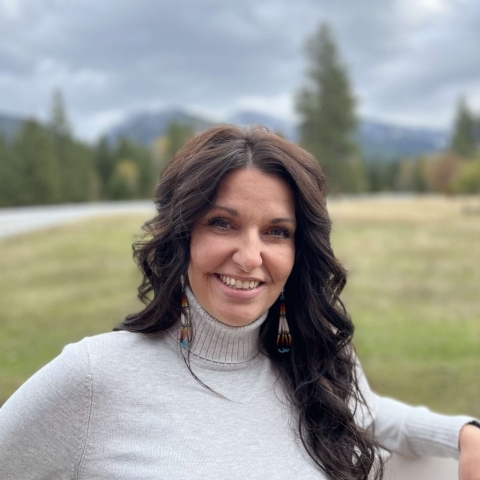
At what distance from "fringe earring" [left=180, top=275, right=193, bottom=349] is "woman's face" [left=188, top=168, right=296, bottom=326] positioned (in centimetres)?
6

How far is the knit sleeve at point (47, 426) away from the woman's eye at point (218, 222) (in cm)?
55

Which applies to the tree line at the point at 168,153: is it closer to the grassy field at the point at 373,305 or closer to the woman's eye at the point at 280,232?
the grassy field at the point at 373,305

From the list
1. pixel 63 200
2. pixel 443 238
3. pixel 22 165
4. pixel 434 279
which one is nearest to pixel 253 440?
pixel 434 279

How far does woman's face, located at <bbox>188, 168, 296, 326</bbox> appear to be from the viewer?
1.71 metres

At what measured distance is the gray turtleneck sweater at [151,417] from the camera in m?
1.50

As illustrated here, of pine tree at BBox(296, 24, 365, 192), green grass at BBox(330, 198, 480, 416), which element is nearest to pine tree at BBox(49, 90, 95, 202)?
pine tree at BBox(296, 24, 365, 192)

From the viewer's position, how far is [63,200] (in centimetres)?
4981

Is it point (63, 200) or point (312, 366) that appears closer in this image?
point (312, 366)

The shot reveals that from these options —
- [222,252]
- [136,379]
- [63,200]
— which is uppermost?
[222,252]

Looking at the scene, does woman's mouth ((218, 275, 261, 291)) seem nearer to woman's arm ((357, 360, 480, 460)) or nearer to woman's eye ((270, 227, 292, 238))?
woman's eye ((270, 227, 292, 238))

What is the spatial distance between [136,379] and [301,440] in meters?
0.53

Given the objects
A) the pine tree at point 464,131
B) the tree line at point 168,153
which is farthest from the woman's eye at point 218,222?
the pine tree at point 464,131

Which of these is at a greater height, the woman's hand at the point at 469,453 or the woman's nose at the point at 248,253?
the woman's nose at the point at 248,253

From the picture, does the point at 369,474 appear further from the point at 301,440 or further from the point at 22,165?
the point at 22,165
